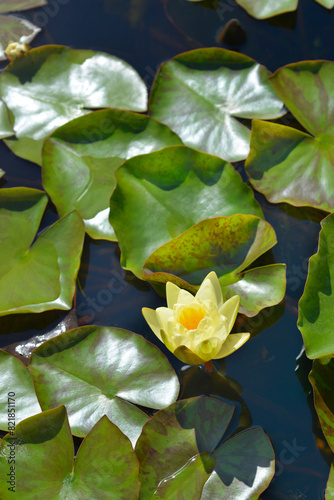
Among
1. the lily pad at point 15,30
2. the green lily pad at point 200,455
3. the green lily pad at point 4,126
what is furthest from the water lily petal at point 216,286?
the lily pad at point 15,30

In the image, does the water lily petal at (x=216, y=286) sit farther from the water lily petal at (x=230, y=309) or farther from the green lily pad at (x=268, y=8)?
the green lily pad at (x=268, y=8)

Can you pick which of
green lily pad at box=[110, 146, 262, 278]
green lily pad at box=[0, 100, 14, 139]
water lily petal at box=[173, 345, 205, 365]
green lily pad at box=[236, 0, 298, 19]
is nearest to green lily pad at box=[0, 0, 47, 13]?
green lily pad at box=[0, 100, 14, 139]

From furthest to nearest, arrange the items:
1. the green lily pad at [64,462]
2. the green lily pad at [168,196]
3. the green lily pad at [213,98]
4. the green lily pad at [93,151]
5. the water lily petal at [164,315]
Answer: the green lily pad at [213,98] < the green lily pad at [93,151] < the green lily pad at [168,196] < the water lily petal at [164,315] < the green lily pad at [64,462]

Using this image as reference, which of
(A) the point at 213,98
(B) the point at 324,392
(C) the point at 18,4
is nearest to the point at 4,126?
(C) the point at 18,4

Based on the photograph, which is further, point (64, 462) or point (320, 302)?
point (320, 302)

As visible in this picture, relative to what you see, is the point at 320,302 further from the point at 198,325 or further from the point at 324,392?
the point at 198,325

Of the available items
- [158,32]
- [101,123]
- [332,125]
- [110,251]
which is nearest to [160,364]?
[110,251]
